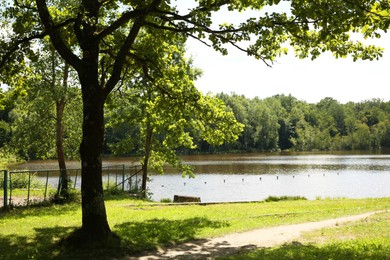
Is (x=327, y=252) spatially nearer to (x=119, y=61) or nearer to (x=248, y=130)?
(x=119, y=61)

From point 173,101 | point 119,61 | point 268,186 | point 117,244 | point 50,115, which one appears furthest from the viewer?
point 268,186

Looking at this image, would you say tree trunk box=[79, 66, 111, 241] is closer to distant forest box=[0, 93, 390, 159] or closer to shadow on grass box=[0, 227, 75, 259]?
shadow on grass box=[0, 227, 75, 259]

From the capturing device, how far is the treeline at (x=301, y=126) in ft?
420

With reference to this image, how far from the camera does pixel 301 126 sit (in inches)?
6407

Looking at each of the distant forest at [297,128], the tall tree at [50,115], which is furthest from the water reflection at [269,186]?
the distant forest at [297,128]

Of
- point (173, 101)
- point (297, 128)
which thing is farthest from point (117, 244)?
point (297, 128)

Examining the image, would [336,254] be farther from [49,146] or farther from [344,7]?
[49,146]

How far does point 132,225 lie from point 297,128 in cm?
15146

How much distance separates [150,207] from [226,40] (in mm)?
10634

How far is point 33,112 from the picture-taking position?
73.1 feet

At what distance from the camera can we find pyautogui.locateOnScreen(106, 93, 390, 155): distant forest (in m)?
126

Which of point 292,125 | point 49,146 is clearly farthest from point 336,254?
point 292,125

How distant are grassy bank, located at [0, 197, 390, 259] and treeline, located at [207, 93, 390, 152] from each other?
94439 millimetres

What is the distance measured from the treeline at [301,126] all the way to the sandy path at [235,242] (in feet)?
321
